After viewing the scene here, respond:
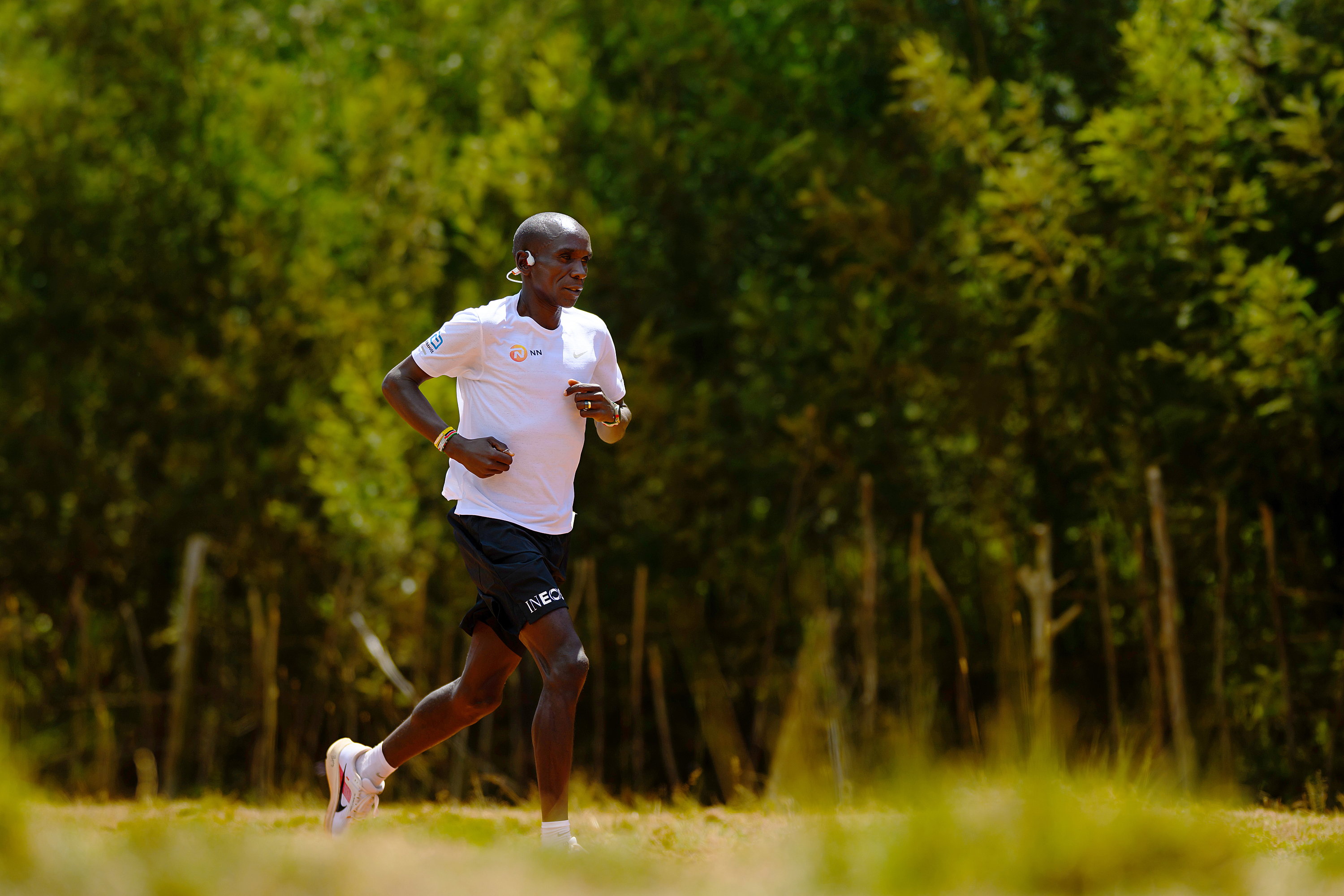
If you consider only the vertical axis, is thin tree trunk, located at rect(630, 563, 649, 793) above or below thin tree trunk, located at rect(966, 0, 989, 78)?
below

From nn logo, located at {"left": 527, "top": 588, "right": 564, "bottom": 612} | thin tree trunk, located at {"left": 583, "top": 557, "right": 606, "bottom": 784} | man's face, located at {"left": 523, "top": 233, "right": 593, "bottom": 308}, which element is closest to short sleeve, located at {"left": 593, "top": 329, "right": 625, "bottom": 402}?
man's face, located at {"left": 523, "top": 233, "right": 593, "bottom": 308}

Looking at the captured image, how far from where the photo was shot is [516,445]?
3.96m

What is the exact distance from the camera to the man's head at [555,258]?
4.04 metres

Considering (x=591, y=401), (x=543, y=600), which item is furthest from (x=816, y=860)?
(x=591, y=401)

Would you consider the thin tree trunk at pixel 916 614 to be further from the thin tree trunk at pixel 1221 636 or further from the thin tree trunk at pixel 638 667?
the thin tree trunk at pixel 638 667

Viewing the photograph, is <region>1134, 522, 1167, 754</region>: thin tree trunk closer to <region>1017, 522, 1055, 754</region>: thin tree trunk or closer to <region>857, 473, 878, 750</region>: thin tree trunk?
<region>1017, 522, 1055, 754</region>: thin tree trunk

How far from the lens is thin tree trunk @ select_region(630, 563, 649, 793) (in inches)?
333

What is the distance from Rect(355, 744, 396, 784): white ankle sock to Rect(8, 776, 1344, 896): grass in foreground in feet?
1.83

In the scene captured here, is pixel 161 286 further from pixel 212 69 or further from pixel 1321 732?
pixel 1321 732

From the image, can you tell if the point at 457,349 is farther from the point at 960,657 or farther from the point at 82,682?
the point at 82,682

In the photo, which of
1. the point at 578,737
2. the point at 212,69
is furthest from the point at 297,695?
the point at 212,69

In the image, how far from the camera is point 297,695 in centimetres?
938

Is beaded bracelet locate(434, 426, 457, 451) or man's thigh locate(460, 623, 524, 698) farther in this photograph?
man's thigh locate(460, 623, 524, 698)

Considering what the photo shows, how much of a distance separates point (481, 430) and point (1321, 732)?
5.81 m
